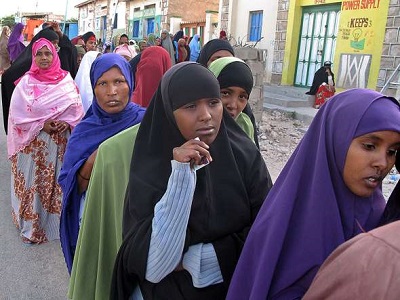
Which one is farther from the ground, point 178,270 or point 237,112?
point 237,112

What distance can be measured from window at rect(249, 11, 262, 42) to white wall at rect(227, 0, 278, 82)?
0.13 m

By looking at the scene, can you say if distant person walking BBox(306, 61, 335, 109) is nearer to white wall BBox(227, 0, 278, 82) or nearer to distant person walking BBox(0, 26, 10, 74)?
white wall BBox(227, 0, 278, 82)

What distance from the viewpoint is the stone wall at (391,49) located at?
8.12 metres

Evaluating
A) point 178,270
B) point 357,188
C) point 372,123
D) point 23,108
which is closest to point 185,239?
point 178,270

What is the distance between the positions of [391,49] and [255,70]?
304cm

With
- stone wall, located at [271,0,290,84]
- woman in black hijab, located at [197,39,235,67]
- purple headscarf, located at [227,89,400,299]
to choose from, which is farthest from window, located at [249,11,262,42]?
purple headscarf, located at [227,89,400,299]

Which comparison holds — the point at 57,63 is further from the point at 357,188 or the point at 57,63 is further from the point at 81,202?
the point at 357,188

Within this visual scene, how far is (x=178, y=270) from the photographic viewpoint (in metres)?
1.44

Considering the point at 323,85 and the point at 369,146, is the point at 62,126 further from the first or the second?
the point at 323,85

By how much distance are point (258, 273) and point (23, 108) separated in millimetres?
2953

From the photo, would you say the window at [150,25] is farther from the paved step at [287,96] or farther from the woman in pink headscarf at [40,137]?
the woman in pink headscarf at [40,137]

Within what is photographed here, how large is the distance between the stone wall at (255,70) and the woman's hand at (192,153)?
605cm

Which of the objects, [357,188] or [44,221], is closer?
[357,188]

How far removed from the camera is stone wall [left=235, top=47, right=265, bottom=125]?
23.6 feet
